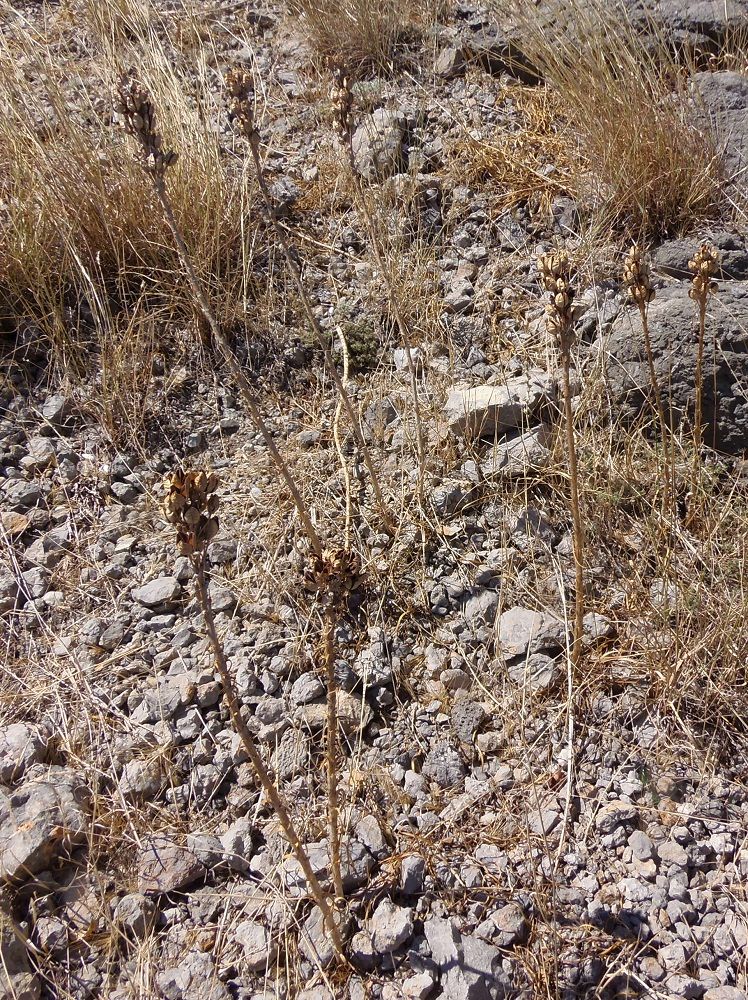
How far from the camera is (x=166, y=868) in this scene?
1.82 m

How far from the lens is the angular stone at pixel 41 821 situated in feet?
5.89

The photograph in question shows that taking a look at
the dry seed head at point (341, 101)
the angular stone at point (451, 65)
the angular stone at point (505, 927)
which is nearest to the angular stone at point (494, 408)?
the dry seed head at point (341, 101)

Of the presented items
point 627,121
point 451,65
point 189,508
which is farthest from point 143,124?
point 451,65

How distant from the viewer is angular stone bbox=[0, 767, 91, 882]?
1.80 m

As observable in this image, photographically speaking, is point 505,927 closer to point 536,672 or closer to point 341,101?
point 536,672

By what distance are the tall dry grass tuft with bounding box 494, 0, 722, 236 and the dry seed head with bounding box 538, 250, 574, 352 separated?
1481mm

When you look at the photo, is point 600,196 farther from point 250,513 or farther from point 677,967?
point 677,967

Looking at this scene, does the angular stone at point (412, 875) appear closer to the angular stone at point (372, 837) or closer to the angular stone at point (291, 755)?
the angular stone at point (372, 837)

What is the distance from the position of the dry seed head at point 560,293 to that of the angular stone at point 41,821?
5.11ft

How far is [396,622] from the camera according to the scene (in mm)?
2238

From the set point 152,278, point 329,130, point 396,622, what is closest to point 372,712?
point 396,622

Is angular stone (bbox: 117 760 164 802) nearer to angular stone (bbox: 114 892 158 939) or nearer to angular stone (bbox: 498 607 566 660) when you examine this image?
angular stone (bbox: 114 892 158 939)

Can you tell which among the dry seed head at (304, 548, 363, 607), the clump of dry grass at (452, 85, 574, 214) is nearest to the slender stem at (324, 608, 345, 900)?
the dry seed head at (304, 548, 363, 607)

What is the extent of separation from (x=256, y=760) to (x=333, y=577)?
34 cm
